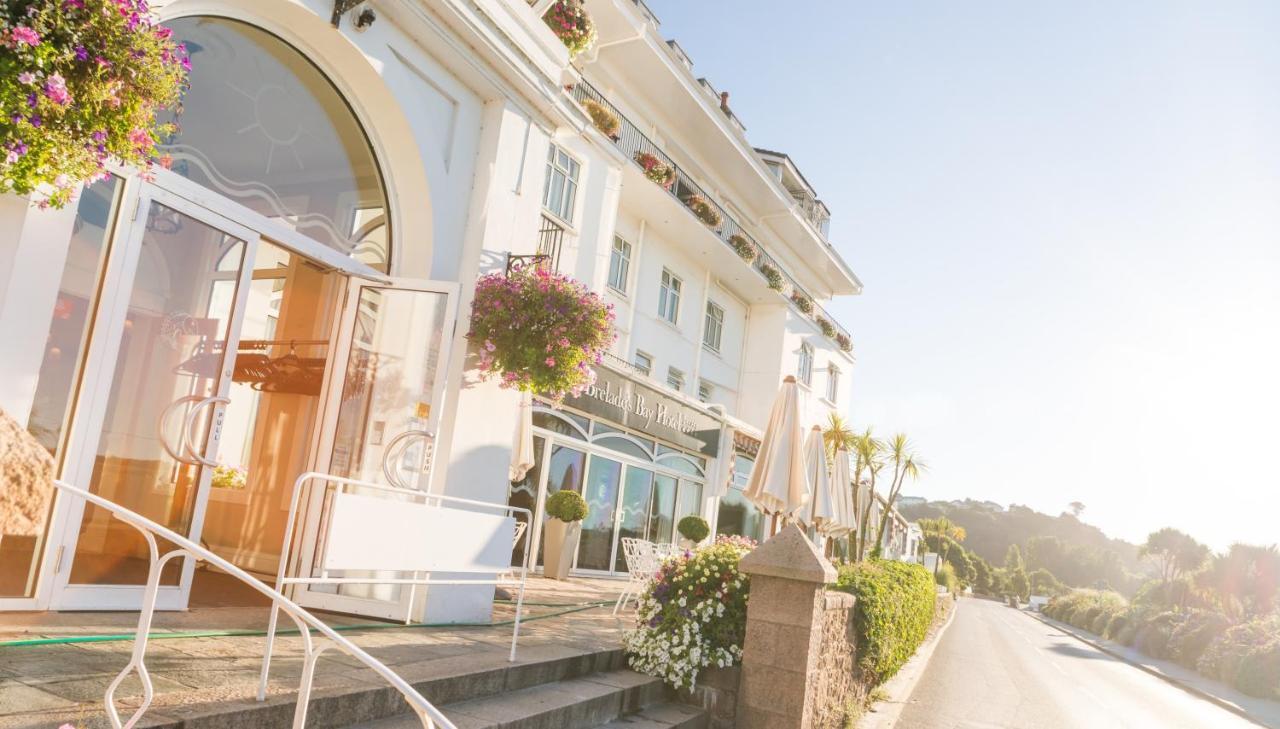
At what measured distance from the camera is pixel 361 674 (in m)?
4.29

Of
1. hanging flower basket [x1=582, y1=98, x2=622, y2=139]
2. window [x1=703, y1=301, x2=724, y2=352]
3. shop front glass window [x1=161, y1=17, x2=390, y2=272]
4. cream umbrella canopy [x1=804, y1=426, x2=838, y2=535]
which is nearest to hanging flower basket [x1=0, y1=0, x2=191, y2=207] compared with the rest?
shop front glass window [x1=161, y1=17, x2=390, y2=272]

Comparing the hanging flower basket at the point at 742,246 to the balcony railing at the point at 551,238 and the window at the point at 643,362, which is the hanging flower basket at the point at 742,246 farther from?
the balcony railing at the point at 551,238

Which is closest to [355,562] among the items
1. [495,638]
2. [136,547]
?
[136,547]

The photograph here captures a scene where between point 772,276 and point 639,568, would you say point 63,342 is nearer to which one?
point 639,568

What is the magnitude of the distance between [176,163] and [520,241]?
3068 millimetres

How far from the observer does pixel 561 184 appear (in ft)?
46.2

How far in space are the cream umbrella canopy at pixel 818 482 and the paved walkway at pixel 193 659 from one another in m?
6.93

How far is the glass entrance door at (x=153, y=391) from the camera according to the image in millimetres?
4793

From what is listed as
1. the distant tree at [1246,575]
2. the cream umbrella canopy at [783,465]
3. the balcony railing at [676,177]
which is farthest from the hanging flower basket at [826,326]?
the cream umbrella canopy at [783,465]

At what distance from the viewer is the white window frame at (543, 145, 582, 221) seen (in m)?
13.9

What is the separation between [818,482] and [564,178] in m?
6.53

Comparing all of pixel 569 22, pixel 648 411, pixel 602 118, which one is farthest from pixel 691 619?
pixel 602 118

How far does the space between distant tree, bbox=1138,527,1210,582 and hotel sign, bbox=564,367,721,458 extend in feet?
129

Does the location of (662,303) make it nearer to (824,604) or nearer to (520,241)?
(520,241)
